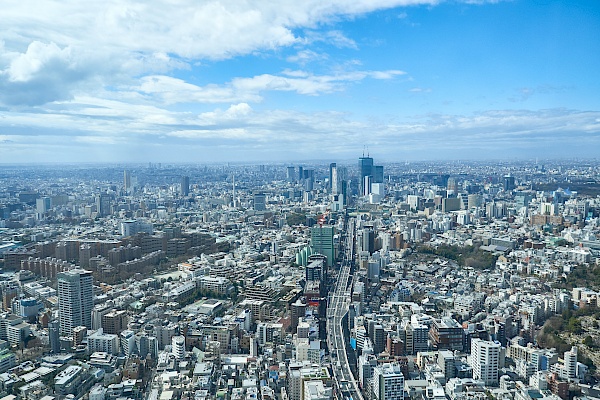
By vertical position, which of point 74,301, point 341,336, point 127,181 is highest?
point 127,181

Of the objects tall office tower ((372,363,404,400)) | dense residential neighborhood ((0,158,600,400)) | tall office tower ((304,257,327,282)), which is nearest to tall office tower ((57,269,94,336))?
dense residential neighborhood ((0,158,600,400))

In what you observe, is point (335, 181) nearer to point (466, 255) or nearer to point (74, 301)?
point (466, 255)

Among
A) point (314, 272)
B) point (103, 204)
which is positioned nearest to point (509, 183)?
point (314, 272)

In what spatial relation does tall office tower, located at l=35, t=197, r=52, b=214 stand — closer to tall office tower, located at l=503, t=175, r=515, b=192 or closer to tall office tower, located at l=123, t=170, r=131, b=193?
tall office tower, located at l=123, t=170, r=131, b=193

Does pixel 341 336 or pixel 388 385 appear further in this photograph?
pixel 341 336

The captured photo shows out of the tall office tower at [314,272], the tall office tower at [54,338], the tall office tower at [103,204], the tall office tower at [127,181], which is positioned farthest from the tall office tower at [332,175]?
the tall office tower at [54,338]

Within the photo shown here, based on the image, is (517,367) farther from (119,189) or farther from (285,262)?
(119,189)

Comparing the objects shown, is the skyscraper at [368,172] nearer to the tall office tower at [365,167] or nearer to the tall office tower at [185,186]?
the tall office tower at [365,167]
